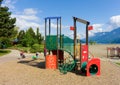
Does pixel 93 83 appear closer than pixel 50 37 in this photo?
Yes

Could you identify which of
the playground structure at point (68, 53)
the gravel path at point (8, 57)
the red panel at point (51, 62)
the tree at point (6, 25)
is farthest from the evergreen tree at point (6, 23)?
the red panel at point (51, 62)

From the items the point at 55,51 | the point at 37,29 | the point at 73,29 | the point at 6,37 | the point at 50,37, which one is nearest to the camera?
the point at 73,29

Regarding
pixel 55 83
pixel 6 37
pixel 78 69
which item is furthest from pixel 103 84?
pixel 6 37

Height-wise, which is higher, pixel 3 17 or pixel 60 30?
pixel 3 17

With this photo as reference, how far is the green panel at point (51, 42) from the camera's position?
60.0 feet

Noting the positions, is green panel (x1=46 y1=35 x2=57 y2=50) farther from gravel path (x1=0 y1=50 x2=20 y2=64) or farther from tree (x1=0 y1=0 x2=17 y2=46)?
tree (x1=0 y1=0 x2=17 y2=46)

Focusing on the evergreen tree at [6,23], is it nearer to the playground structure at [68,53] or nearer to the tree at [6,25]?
the tree at [6,25]

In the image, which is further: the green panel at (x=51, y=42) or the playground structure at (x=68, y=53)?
the green panel at (x=51, y=42)

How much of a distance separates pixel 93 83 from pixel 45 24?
9.23m

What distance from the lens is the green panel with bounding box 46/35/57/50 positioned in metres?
18.3

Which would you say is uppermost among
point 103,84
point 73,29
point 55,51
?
point 73,29

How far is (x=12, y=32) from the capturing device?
117 feet

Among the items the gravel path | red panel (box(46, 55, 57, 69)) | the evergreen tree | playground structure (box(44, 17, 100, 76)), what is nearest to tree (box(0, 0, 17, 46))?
the evergreen tree

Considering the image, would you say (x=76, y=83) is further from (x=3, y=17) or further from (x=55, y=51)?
(x=3, y=17)
